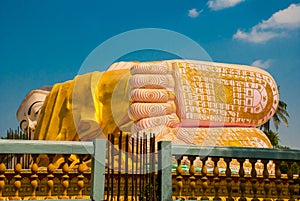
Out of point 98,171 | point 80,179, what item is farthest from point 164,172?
point 80,179

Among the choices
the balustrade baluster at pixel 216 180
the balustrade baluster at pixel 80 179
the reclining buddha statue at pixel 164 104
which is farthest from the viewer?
the reclining buddha statue at pixel 164 104

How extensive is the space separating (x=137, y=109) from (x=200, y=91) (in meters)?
2.28

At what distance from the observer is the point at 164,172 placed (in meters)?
6.03

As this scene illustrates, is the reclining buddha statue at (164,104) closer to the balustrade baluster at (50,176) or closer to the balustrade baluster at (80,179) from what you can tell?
the balustrade baluster at (80,179)

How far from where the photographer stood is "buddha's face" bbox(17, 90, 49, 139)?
19094 mm

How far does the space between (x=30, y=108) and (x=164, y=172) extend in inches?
561

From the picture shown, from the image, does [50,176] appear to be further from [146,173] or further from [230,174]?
[230,174]

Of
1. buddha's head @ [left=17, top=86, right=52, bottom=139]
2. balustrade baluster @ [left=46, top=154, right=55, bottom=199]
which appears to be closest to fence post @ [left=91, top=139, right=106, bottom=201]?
balustrade baluster @ [left=46, top=154, right=55, bottom=199]

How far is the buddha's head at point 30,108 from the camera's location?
62.7 feet

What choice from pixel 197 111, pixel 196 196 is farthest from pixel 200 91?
pixel 196 196

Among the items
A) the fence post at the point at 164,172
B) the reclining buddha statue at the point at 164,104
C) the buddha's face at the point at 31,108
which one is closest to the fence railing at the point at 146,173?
the fence post at the point at 164,172

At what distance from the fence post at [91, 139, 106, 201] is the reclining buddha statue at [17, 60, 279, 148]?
24.9 feet

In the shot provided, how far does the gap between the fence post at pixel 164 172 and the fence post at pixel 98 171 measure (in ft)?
2.33

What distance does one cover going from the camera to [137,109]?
1409 centimetres
